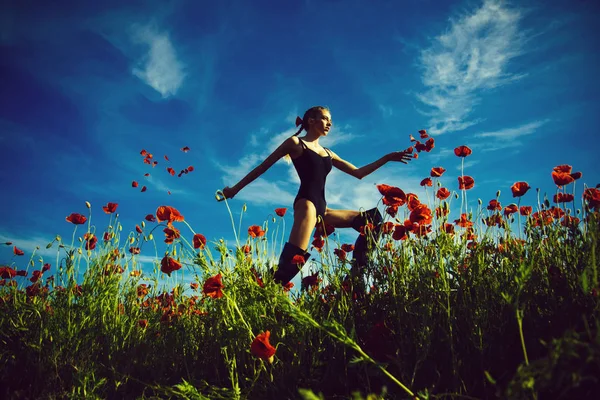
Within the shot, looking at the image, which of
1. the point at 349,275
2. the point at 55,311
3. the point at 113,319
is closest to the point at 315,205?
the point at 349,275

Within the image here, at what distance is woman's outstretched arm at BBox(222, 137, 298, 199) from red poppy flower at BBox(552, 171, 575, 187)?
2040 millimetres

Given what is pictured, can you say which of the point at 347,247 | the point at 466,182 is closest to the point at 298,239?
the point at 347,247

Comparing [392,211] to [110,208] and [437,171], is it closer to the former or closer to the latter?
[437,171]

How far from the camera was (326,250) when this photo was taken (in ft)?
8.08

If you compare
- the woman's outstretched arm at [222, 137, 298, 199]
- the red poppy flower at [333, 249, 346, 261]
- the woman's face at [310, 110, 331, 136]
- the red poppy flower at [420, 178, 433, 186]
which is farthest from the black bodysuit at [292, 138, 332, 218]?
the red poppy flower at [420, 178, 433, 186]

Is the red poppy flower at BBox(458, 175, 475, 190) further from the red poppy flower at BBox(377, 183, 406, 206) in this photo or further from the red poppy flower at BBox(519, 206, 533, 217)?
the red poppy flower at BBox(377, 183, 406, 206)

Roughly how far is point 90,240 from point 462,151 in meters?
3.20

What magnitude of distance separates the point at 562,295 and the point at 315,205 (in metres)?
1.89

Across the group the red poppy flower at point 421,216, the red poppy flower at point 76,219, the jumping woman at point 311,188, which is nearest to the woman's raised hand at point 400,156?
the jumping woman at point 311,188

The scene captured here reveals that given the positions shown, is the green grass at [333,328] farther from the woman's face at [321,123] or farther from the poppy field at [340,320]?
the woman's face at [321,123]

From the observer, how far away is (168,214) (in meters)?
2.12

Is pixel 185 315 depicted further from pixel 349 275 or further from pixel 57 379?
pixel 349 275

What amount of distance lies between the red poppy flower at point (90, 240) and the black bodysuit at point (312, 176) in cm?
176

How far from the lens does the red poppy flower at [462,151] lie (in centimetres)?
284
